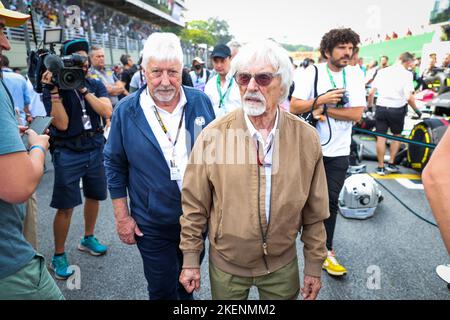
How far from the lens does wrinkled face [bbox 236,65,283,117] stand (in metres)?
1.48

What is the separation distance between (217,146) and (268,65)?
0.46 metres

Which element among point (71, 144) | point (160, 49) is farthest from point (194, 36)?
point (160, 49)

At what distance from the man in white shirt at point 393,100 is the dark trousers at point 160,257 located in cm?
463

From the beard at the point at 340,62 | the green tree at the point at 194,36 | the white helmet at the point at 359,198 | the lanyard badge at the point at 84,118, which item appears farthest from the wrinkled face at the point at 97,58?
the green tree at the point at 194,36

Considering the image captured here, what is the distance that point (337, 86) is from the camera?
2643 mm

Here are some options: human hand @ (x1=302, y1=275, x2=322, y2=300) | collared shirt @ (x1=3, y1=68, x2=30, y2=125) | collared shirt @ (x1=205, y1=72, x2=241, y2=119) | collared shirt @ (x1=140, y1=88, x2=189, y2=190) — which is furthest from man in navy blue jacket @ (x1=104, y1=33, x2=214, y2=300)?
collared shirt @ (x1=3, y1=68, x2=30, y2=125)

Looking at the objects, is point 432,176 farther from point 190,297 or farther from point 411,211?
point 411,211

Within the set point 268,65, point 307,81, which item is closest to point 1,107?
point 268,65

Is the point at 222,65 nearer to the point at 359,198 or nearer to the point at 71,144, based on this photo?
the point at 71,144

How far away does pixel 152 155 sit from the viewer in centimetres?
181

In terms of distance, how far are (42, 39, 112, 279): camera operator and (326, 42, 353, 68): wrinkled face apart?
6.84ft

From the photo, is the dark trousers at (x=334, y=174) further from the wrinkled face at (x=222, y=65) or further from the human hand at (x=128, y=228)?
the wrinkled face at (x=222, y=65)

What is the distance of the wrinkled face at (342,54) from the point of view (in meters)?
2.57

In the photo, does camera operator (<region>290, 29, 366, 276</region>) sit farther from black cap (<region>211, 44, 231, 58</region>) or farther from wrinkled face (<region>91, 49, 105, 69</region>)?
wrinkled face (<region>91, 49, 105, 69</region>)
